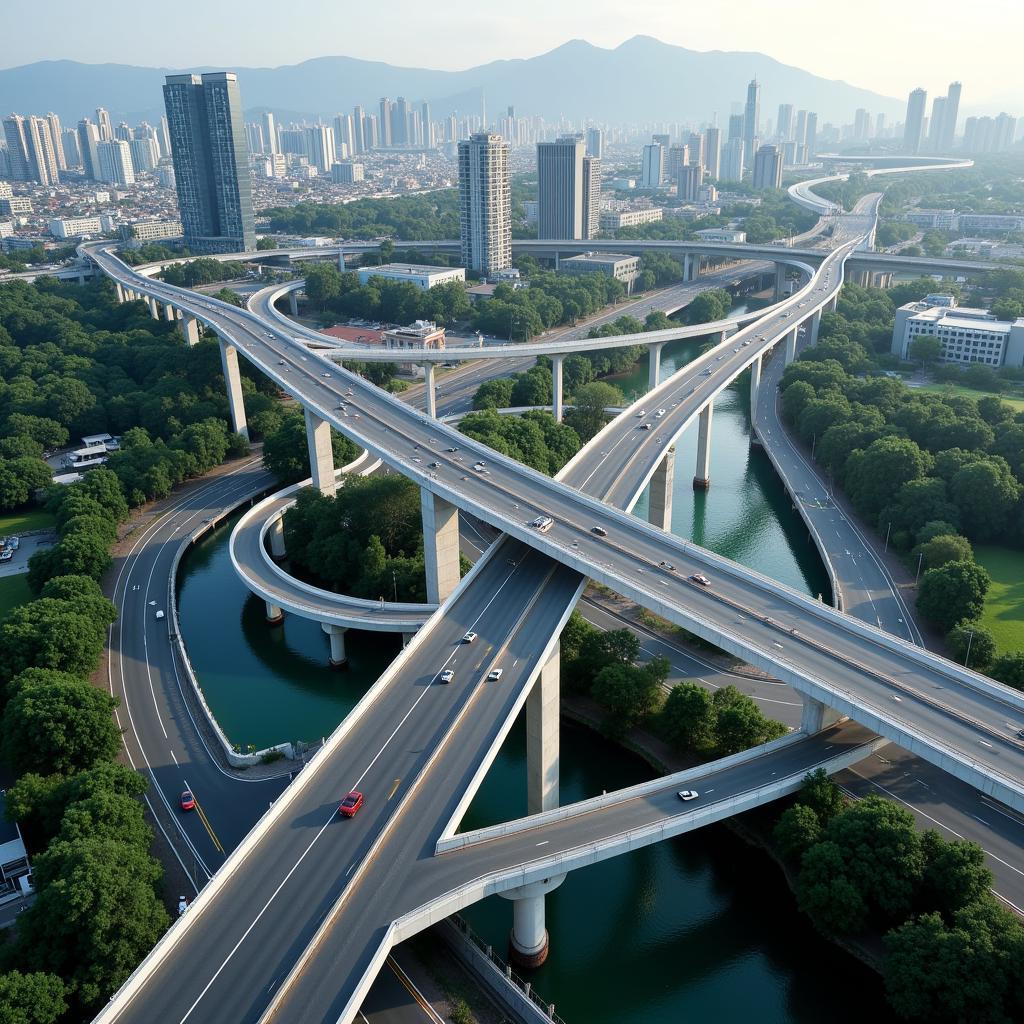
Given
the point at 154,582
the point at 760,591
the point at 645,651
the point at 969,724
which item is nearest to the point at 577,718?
the point at 645,651

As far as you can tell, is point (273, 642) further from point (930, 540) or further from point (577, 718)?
point (930, 540)

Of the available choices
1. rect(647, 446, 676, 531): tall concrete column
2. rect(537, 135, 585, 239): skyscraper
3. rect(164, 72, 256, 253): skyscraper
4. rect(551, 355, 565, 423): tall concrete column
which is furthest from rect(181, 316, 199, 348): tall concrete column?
rect(537, 135, 585, 239): skyscraper

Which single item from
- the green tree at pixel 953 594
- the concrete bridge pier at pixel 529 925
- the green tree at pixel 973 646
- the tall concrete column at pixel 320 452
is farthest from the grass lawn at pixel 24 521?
the green tree at pixel 973 646

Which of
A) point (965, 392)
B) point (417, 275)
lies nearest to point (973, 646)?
point (965, 392)

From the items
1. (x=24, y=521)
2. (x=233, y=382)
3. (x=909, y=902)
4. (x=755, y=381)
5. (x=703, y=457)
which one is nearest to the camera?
(x=909, y=902)

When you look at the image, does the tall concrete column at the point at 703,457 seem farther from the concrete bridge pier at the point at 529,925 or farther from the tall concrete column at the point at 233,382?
the concrete bridge pier at the point at 529,925

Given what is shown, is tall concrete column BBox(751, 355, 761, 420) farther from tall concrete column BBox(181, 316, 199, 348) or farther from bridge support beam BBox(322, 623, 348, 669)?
tall concrete column BBox(181, 316, 199, 348)

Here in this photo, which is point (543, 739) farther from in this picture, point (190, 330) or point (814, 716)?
point (190, 330)
